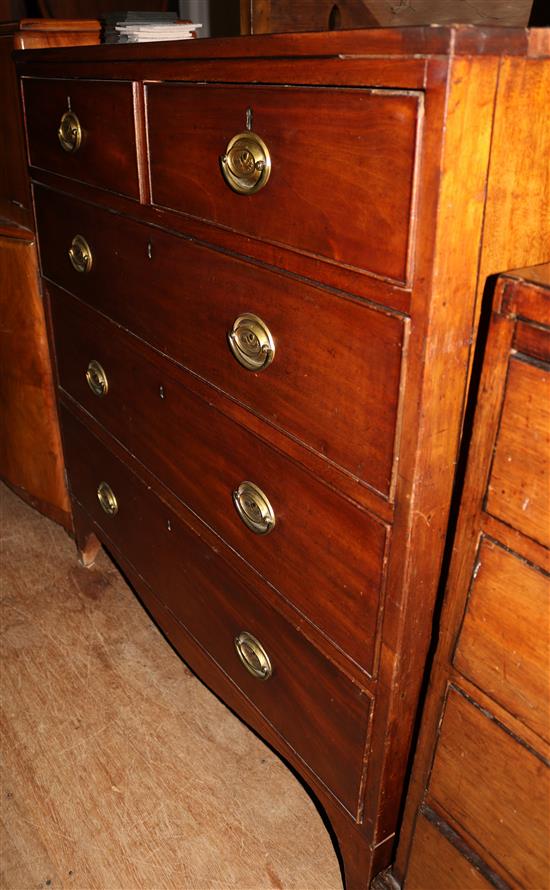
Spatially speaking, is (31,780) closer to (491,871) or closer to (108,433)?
(108,433)

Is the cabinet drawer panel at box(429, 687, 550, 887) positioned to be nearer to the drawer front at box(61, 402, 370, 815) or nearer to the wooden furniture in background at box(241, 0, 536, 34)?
the drawer front at box(61, 402, 370, 815)

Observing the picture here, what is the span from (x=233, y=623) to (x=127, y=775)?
43 centimetres

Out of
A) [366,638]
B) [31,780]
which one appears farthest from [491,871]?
[31,780]

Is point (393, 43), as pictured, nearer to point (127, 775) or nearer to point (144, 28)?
point (144, 28)

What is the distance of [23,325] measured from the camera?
181cm

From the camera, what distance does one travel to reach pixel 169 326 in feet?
3.94

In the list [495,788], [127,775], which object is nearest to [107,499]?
[127,775]

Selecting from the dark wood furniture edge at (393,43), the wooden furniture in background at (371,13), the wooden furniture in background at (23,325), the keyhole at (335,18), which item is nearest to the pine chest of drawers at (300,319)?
the dark wood furniture edge at (393,43)

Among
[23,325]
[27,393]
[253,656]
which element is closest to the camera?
[253,656]

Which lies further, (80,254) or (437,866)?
(80,254)

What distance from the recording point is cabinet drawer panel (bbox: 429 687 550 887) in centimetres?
85

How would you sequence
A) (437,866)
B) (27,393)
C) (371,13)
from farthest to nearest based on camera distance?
1. (27,393)
2. (371,13)
3. (437,866)

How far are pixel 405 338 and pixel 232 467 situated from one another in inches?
18.0

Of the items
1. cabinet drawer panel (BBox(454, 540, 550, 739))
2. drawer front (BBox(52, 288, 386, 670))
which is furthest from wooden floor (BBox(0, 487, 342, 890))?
cabinet drawer panel (BBox(454, 540, 550, 739))
